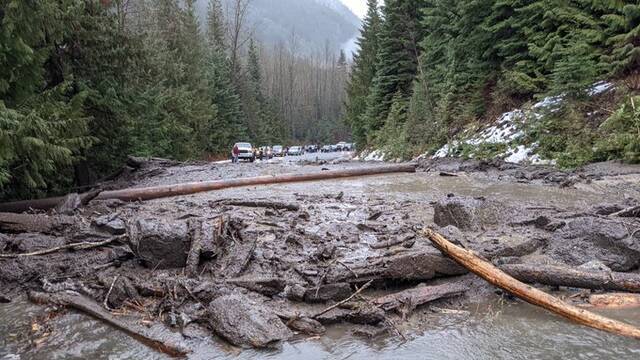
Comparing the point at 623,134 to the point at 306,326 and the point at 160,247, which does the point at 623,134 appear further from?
the point at 160,247

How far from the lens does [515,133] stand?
1877cm

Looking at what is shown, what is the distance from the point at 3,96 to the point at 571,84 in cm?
1678

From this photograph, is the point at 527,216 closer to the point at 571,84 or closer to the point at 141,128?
the point at 571,84

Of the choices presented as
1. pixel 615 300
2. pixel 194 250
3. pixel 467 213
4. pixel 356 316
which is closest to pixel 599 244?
pixel 615 300

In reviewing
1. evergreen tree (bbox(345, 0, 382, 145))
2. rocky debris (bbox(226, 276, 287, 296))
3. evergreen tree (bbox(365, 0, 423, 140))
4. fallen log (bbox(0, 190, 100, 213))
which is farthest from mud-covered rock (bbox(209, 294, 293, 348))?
evergreen tree (bbox(345, 0, 382, 145))

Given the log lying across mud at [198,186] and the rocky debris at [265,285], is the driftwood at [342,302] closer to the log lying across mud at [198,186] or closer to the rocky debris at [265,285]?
the rocky debris at [265,285]

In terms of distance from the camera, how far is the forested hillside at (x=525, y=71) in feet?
49.8

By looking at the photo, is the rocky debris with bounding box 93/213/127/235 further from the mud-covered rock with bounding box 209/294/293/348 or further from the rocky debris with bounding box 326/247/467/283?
the rocky debris with bounding box 326/247/467/283

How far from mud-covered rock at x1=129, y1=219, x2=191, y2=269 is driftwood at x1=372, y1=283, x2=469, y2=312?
268 cm

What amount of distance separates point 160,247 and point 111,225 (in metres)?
1.90

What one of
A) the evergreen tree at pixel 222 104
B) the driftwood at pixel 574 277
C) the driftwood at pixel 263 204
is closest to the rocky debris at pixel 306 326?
the driftwood at pixel 574 277

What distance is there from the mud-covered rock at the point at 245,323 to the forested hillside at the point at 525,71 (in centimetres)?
1255

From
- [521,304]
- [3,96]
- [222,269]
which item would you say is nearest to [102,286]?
[222,269]

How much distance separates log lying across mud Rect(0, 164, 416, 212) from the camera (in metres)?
10.9
